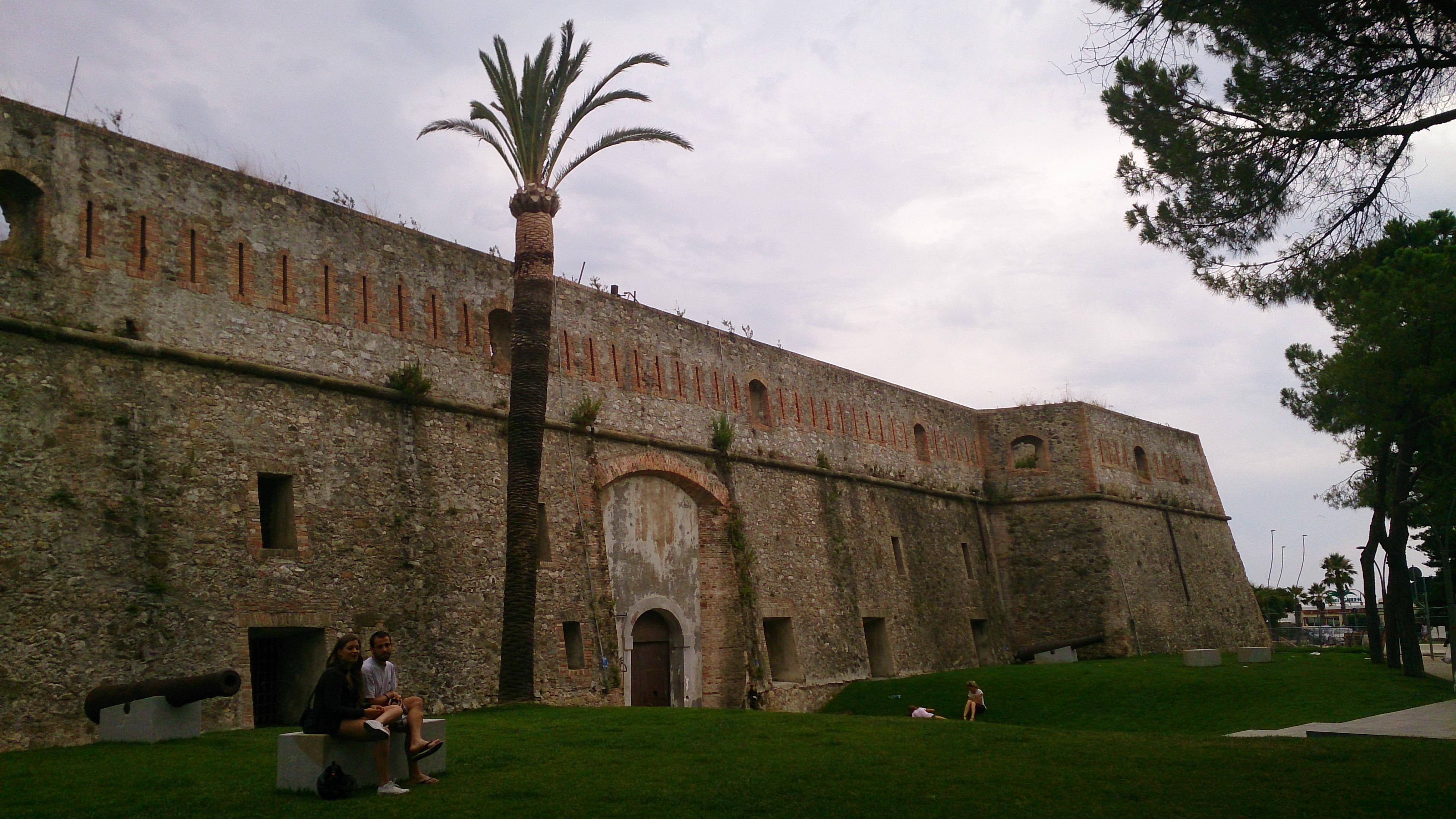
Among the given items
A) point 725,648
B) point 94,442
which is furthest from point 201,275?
point 725,648

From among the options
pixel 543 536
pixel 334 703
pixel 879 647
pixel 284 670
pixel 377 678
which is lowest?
pixel 879 647

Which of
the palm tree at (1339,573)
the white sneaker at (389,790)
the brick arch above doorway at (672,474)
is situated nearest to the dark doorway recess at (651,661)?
the brick arch above doorway at (672,474)

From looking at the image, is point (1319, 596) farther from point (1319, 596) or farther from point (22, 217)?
point (22, 217)

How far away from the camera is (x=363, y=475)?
1319cm

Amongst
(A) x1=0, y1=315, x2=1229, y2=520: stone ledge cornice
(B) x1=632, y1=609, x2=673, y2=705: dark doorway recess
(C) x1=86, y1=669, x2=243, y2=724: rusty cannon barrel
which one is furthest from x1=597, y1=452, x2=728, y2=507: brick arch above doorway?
(C) x1=86, y1=669, x2=243, y2=724: rusty cannon barrel

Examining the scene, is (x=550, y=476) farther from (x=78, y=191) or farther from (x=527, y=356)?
(x=78, y=191)

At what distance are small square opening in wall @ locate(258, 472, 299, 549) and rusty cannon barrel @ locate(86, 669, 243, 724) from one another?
257 centimetres

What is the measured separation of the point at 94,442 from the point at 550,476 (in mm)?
6115

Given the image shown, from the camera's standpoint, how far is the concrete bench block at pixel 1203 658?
2019 cm

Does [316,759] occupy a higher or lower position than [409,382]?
lower

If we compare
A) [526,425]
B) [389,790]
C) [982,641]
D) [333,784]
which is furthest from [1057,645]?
[333,784]

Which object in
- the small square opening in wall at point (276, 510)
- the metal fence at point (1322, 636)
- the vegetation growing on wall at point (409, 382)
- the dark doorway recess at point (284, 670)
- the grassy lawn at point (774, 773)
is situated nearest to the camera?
the grassy lawn at point (774, 773)

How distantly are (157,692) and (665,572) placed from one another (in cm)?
884

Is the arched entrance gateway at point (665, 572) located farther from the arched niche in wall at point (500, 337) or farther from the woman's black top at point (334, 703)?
the woman's black top at point (334, 703)
